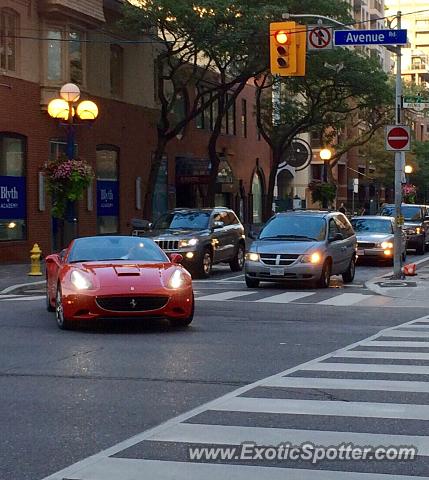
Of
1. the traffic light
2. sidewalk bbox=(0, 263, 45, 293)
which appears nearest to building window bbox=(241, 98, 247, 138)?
sidewalk bbox=(0, 263, 45, 293)

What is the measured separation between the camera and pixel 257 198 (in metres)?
54.8

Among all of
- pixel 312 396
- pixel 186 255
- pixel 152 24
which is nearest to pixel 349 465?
pixel 312 396

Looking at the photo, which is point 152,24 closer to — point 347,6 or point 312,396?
point 347,6

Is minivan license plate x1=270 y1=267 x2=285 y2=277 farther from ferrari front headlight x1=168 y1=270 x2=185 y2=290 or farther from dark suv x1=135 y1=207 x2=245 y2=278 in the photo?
ferrari front headlight x1=168 y1=270 x2=185 y2=290

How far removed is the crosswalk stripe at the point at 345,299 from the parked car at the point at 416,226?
15554 millimetres

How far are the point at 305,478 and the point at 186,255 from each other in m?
18.1

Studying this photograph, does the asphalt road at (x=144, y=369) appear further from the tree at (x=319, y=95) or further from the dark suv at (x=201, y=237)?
the tree at (x=319, y=95)

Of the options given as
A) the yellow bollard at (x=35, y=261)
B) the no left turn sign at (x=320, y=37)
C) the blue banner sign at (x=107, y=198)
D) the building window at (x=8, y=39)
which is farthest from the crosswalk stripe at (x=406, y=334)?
the blue banner sign at (x=107, y=198)

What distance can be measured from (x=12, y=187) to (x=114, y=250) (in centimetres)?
1607

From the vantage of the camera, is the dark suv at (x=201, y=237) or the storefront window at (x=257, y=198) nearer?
the dark suv at (x=201, y=237)

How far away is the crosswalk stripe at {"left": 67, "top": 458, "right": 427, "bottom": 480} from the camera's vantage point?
591cm

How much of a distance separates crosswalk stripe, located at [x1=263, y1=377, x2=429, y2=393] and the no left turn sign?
1562 cm

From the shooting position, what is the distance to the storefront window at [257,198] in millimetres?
54094

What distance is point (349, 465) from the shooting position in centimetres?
618
